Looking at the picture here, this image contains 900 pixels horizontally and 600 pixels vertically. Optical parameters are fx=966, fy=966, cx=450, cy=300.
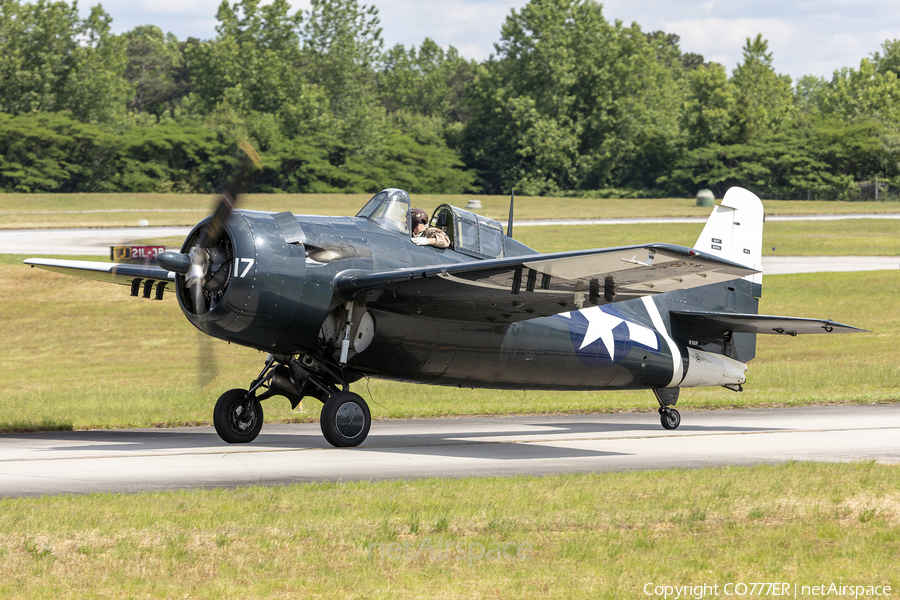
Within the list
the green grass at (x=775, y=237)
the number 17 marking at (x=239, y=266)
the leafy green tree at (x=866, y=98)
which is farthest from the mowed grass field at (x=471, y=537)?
the leafy green tree at (x=866, y=98)

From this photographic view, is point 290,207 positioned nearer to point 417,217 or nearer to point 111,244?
point 111,244

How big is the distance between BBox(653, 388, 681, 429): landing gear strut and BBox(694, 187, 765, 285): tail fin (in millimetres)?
2748

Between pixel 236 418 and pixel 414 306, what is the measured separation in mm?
3335

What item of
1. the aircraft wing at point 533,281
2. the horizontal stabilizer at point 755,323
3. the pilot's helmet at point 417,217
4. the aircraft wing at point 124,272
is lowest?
the horizontal stabilizer at point 755,323

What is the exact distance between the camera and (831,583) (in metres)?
7.10

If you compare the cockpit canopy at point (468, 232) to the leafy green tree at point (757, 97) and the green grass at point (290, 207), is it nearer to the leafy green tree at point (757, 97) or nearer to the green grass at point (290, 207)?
the green grass at point (290, 207)

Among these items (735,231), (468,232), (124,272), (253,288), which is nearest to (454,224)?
(468,232)

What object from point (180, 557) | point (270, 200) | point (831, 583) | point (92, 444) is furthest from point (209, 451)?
point (270, 200)

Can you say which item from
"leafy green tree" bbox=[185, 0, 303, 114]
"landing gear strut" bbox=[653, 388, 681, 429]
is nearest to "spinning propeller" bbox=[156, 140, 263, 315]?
"landing gear strut" bbox=[653, 388, 681, 429]

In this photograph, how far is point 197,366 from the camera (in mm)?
27031

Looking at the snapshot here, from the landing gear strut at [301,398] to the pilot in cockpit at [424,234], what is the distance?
2.29m

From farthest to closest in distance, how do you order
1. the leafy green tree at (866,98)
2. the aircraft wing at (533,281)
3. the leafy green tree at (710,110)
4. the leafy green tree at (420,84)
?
the leafy green tree at (420,84), the leafy green tree at (866,98), the leafy green tree at (710,110), the aircraft wing at (533,281)

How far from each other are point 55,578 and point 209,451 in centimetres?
691

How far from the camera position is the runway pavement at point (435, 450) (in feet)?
38.7
